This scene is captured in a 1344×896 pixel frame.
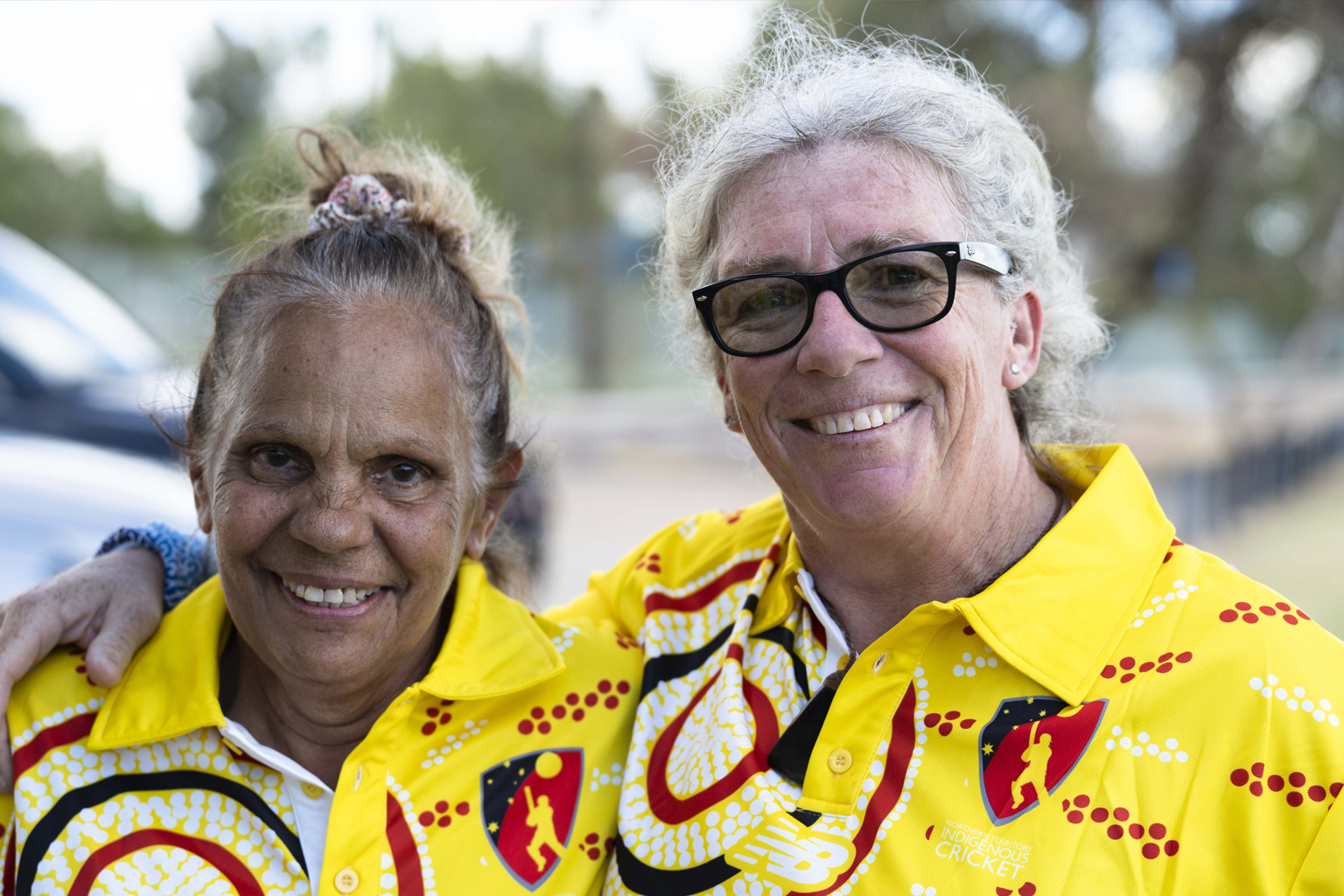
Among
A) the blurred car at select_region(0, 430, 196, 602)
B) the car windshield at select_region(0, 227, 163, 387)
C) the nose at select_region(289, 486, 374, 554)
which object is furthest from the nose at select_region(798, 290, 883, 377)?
the car windshield at select_region(0, 227, 163, 387)

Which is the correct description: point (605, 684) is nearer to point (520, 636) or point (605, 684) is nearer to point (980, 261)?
point (520, 636)

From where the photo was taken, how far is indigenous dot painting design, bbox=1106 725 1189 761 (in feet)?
4.84

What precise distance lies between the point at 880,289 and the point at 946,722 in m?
0.69

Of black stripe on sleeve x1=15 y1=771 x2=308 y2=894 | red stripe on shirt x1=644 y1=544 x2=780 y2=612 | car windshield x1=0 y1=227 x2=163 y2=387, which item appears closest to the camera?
black stripe on sleeve x1=15 y1=771 x2=308 y2=894

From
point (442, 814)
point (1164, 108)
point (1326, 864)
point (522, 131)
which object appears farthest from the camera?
point (522, 131)

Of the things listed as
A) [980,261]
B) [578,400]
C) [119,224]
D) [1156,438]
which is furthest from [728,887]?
[119,224]

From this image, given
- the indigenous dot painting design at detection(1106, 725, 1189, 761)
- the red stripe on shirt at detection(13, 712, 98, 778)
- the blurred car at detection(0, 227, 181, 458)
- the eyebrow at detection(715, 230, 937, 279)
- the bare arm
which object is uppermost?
the blurred car at detection(0, 227, 181, 458)

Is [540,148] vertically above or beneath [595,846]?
above

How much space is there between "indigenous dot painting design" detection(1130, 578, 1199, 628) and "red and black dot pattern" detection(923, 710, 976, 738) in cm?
30

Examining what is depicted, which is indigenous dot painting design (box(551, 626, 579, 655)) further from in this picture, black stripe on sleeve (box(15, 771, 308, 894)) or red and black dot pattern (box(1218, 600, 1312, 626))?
red and black dot pattern (box(1218, 600, 1312, 626))

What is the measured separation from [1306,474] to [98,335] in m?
13.2

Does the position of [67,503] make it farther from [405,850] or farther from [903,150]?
[903,150]

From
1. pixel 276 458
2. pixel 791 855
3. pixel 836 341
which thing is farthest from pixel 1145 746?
pixel 276 458

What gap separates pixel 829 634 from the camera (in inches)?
73.4
